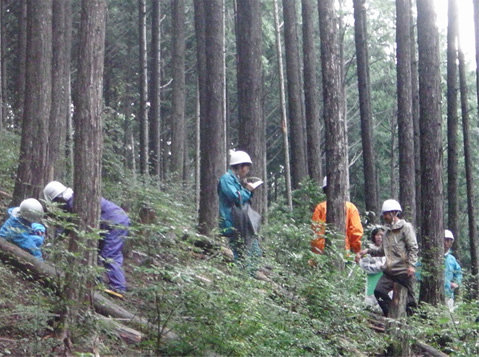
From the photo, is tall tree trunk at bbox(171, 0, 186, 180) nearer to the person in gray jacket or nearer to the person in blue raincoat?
the person in blue raincoat

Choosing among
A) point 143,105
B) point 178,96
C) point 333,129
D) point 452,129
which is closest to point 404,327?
point 333,129

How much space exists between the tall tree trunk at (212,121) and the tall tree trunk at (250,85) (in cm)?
64

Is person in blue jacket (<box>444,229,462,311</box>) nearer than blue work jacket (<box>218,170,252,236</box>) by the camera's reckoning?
No

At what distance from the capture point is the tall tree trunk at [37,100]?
14477 millimetres

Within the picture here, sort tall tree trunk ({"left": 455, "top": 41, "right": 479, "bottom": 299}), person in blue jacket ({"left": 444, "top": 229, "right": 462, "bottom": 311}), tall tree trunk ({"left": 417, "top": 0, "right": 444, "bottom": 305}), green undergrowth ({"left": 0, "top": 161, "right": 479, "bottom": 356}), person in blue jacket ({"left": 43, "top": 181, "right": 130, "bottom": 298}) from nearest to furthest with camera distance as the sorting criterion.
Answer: green undergrowth ({"left": 0, "top": 161, "right": 479, "bottom": 356}) < person in blue jacket ({"left": 43, "top": 181, "right": 130, "bottom": 298}) < tall tree trunk ({"left": 417, "top": 0, "right": 444, "bottom": 305}) < person in blue jacket ({"left": 444, "top": 229, "right": 462, "bottom": 311}) < tall tree trunk ({"left": 455, "top": 41, "right": 479, "bottom": 299})

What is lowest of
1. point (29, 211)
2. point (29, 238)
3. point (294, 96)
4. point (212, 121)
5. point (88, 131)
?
point (29, 238)

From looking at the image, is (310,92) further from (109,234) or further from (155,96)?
(109,234)

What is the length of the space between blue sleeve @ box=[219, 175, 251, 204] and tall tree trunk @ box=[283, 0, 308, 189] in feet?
37.4

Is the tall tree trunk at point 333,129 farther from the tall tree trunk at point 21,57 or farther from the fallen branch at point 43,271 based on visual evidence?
the tall tree trunk at point 21,57

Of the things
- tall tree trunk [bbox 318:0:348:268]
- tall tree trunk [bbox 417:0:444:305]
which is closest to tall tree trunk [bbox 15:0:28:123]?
tall tree trunk [bbox 417:0:444:305]

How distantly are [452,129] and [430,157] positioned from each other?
36.3 feet

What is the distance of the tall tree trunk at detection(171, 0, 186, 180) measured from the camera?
25.8m

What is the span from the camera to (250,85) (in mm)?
16328

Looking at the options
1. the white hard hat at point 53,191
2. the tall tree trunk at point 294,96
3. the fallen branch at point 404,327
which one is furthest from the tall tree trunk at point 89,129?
the tall tree trunk at point 294,96
